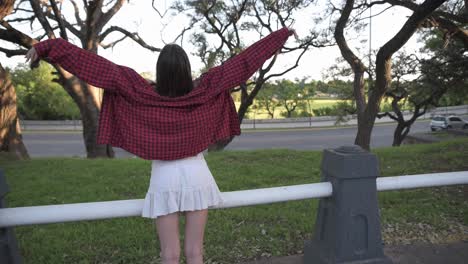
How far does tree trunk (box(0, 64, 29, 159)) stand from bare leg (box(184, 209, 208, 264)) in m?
7.77

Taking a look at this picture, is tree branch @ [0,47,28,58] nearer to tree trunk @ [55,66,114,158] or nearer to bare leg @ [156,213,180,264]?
tree trunk @ [55,66,114,158]

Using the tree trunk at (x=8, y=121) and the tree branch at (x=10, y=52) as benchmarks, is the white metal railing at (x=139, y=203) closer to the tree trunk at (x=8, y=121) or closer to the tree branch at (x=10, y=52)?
the tree trunk at (x=8, y=121)

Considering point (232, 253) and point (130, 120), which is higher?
point (130, 120)

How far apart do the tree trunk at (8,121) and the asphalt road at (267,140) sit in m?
9.81

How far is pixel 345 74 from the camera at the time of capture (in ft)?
59.2

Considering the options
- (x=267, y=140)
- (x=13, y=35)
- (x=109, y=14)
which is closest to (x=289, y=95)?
(x=267, y=140)

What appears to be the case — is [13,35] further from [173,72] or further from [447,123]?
[447,123]

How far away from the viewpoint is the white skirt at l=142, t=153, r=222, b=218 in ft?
6.48

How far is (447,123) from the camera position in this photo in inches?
1038

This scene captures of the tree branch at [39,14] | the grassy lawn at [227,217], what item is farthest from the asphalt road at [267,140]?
the grassy lawn at [227,217]

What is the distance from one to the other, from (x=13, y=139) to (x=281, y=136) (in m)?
19.2

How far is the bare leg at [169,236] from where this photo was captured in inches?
79.4

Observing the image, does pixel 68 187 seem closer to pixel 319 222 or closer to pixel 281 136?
pixel 319 222

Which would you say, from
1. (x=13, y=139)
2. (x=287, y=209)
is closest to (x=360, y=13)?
(x=287, y=209)
